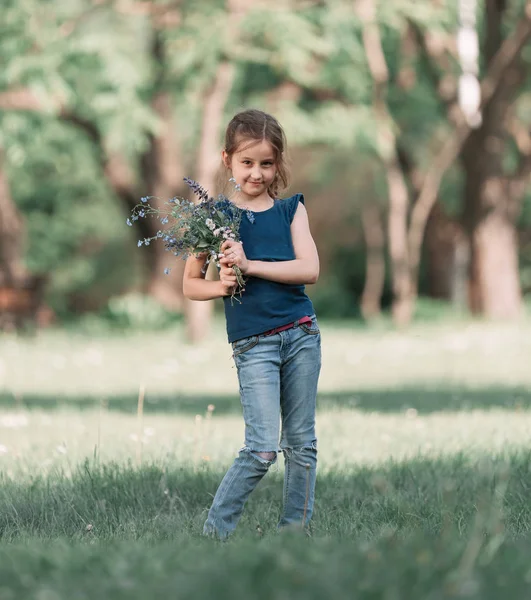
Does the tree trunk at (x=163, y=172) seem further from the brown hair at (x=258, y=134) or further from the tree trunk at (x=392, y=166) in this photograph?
the brown hair at (x=258, y=134)

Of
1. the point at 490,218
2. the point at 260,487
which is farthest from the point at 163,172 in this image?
the point at 260,487

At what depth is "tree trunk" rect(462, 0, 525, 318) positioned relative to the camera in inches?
835

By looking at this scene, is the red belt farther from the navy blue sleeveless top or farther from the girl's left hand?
the girl's left hand

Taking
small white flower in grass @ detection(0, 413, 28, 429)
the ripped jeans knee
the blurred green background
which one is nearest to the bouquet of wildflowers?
the ripped jeans knee

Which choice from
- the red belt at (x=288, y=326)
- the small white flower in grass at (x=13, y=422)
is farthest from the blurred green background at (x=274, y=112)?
the red belt at (x=288, y=326)

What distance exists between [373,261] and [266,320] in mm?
28024

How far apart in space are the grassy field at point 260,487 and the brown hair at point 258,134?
150cm

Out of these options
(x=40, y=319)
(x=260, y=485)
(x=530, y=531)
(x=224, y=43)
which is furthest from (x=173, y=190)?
Answer: (x=530, y=531)

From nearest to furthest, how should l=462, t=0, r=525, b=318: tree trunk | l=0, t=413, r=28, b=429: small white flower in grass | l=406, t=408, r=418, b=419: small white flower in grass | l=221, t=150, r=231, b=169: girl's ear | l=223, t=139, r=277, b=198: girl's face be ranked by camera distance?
l=223, t=139, r=277, b=198: girl's face → l=221, t=150, r=231, b=169: girl's ear → l=0, t=413, r=28, b=429: small white flower in grass → l=406, t=408, r=418, b=419: small white flower in grass → l=462, t=0, r=525, b=318: tree trunk

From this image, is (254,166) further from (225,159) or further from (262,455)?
(262,455)

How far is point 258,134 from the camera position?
453 centimetres

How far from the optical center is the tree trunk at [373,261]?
3130cm

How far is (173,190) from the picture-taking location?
2208 centimetres

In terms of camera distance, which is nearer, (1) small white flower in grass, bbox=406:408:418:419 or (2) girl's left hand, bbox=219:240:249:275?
(2) girl's left hand, bbox=219:240:249:275
